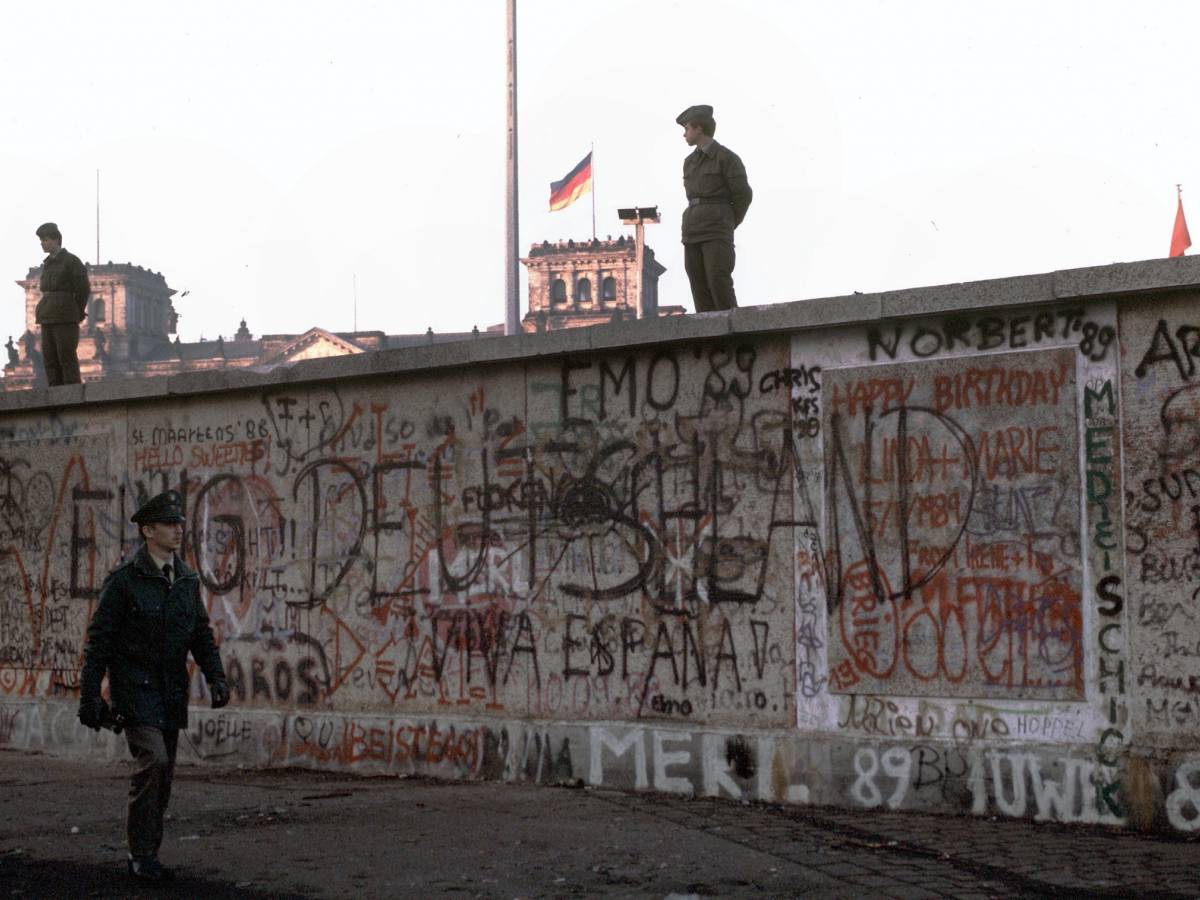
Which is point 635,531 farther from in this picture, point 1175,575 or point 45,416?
point 45,416

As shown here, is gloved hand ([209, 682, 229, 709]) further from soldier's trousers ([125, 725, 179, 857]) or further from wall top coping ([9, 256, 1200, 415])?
wall top coping ([9, 256, 1200, 415])

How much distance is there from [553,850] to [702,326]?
3.66m

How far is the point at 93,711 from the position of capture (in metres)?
8.02

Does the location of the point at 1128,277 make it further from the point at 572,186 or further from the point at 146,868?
the point at 572,186

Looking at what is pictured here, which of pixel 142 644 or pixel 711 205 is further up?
pixel 711 205

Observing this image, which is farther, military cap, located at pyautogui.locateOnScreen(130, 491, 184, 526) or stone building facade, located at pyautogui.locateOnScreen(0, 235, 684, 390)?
stone building facade, located at pyautogui.locateOnScreen(0, 235, 684, 390)

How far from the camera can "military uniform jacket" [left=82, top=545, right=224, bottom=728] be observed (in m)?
8.18

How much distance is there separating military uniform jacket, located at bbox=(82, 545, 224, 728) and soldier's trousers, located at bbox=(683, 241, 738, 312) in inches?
197

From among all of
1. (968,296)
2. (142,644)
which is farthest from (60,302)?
(968,296)

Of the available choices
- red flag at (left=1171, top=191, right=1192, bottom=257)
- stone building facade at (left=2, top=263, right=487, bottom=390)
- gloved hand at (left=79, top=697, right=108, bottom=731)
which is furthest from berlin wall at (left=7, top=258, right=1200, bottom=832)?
stone building facade at (left=2, top=263, right=487, bottom=390)

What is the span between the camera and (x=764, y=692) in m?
10.9

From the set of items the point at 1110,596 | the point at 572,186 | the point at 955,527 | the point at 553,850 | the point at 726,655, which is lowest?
the point at 553,850

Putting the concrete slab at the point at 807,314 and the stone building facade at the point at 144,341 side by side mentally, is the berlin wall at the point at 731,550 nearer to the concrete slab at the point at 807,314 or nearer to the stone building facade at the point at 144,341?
the concrete slab at the point at 807,314

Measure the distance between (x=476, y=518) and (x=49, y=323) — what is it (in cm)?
584
